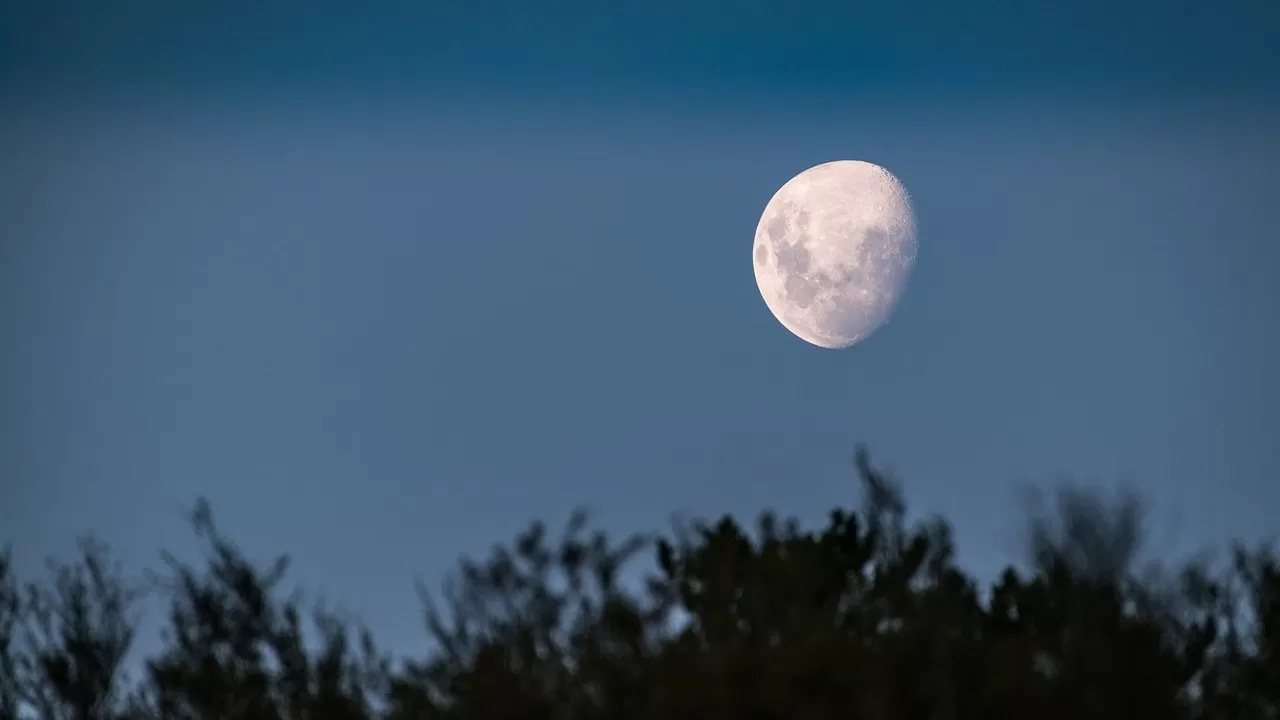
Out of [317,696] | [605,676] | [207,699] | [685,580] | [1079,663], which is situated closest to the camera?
[1079,663]

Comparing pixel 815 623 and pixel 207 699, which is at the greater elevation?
pixel 207 699

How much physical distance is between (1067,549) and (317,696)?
36.7 feet

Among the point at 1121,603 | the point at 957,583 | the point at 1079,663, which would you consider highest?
the point at 957,583

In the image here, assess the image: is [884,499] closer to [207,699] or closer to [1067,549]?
[1067,549]

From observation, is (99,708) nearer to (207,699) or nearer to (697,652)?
(207,699)

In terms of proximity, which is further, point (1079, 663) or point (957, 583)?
point (957, 583)

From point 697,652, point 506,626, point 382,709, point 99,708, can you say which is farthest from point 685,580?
point 99,708

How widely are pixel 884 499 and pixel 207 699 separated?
12244 mm

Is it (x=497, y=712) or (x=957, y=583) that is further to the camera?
(x=957, y=583)

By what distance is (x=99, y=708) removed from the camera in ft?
96.5

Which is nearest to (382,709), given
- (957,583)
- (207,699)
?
(207,699)

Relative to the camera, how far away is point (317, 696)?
25.9 meters

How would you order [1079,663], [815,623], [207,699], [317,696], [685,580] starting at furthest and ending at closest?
[685,580] < [207,699] < [317,696] < [815,623] < [1079,663]

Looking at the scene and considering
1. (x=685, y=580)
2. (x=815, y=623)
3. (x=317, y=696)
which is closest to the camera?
(x=815, y=623)
